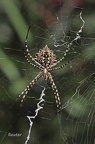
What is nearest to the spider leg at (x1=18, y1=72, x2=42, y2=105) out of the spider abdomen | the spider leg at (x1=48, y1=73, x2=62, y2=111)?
the spider leg at (x1=48, y1=73, x2=62, y2=111)

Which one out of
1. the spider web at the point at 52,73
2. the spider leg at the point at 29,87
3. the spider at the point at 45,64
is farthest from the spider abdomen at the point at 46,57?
the spider leg at the point at 29,87

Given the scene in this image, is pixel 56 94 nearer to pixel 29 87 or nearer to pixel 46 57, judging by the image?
pixel 29 87

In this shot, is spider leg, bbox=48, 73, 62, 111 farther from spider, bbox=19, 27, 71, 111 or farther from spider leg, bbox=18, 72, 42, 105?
spider leg, bbox=18, 72, 42, 105

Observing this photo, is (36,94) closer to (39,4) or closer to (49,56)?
(49,56)

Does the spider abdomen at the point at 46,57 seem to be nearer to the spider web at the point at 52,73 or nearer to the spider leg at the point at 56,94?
the spider web at the point at 52,73

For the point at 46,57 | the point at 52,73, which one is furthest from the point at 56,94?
the point at 46,57

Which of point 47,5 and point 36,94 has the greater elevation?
point 47,5

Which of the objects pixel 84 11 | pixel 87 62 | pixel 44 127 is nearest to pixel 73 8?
pixel 84 11
